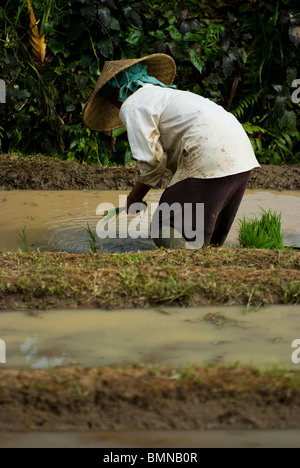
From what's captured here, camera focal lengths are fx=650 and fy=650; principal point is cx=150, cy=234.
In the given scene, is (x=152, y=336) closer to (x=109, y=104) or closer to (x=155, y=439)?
(x=155, y=439)

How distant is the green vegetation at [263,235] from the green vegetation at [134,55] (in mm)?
2808

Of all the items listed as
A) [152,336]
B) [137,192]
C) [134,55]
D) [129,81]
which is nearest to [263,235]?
[137,192]

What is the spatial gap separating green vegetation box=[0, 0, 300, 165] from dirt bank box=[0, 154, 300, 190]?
75cm

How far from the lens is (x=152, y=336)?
231 cm

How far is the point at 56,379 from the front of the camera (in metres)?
1.86

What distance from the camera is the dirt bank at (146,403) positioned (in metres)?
1.75

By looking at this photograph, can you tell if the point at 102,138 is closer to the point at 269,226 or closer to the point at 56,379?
the point at 269,226

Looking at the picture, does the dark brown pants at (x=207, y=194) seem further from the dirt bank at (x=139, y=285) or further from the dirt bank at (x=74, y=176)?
the dirt bank at (x=74, y=176)

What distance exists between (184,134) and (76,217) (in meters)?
1.45

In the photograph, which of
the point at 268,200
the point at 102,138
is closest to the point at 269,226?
the point at 268,200

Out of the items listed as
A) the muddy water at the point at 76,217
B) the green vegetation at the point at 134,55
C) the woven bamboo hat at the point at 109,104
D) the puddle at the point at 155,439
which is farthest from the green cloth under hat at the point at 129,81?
the green vegetation at the point at 134,55

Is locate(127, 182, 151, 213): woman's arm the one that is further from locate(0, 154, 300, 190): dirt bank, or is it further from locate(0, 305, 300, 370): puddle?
locate(0, 154, 300, 190): dirt bank

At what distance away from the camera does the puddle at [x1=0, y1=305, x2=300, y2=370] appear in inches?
82.8

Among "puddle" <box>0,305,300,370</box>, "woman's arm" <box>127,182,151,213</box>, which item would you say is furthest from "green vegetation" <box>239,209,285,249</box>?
"puddle" <box>0,305,300,370</box>
